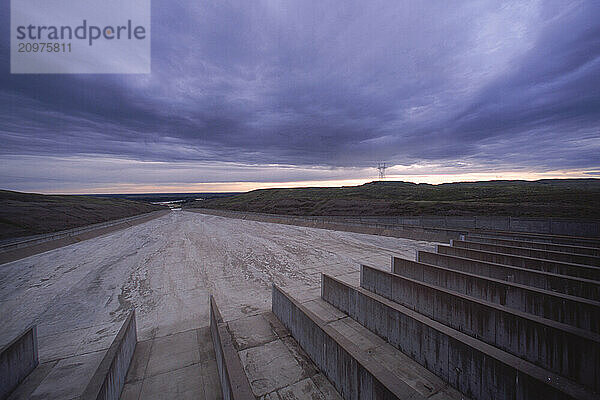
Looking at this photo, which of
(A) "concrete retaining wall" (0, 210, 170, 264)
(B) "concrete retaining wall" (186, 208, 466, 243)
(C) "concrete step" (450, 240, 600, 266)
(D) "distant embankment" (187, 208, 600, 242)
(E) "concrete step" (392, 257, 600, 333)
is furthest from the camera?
(B) "concrete retaining wall" (186, 208, 466, 243)

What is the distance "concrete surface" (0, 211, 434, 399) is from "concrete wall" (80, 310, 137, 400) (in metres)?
0.40

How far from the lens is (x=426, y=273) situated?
874 centimetres

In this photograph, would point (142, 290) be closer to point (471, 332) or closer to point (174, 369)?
point (174, 369)

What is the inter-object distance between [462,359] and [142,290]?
1167 centimetres

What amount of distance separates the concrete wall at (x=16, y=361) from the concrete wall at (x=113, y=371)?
180 cm

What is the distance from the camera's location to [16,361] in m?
4.78

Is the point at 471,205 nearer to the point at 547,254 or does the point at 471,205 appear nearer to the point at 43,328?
the point at 547,254

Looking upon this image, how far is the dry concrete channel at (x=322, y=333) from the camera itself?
13.1ft

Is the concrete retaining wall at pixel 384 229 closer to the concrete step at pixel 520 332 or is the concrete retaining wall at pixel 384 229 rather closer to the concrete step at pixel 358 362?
the concrete step at pixel 520 332

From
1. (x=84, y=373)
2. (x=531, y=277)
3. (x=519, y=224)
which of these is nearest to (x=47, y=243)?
(x=84, y=373)

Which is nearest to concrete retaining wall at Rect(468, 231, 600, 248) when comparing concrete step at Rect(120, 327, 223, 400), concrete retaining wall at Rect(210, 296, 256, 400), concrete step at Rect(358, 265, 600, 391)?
concrete step at Rect(358, 265, 600, 391)

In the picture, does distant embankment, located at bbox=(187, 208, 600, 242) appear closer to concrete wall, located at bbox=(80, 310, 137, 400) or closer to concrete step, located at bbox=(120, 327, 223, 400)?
concrete step, located at bbox=(120, 327, 223, 400)

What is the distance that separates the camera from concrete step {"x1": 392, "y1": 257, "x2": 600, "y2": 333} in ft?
17.1

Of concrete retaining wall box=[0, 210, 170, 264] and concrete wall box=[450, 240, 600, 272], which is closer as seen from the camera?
concrete wall box=[450, 240, 600, 272]
